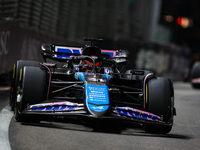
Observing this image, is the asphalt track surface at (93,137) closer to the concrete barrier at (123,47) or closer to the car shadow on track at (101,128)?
the car shadow on track at (101,128)

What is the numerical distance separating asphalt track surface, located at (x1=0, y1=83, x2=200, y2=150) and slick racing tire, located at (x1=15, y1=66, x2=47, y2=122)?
13 centimetres

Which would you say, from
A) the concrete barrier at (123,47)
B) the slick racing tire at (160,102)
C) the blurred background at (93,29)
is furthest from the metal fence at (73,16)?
the slick racing tire at (160,102)

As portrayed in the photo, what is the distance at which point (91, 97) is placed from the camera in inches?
257

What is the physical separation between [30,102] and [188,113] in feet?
13.7

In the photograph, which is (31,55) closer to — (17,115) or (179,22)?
(17,115)

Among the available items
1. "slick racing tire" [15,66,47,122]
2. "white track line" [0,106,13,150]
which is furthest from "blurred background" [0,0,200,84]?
"slick racing tire" [15,66,47,122]

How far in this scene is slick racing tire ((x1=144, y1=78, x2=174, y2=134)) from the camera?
269 inches

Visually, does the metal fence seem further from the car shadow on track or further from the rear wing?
the car shadow on track

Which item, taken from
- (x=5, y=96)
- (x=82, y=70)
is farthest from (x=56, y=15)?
(x=82, y=70)

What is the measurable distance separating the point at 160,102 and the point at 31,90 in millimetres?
1746

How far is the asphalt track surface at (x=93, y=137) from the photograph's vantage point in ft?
17.6

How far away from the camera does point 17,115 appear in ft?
21.8

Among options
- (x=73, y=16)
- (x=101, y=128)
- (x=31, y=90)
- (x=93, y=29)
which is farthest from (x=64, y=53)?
(x=93, y=29)

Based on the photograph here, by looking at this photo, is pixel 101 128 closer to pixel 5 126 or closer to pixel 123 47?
pixel 5 126
